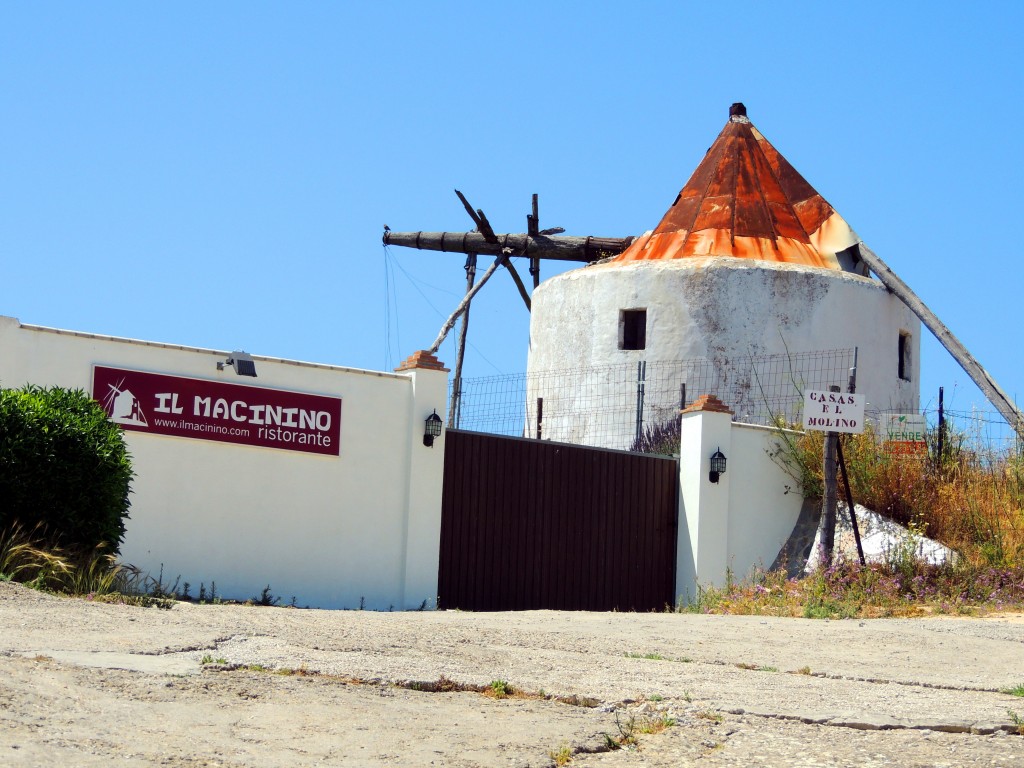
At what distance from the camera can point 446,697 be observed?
765 cm

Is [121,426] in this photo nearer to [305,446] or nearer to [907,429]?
[305,446]

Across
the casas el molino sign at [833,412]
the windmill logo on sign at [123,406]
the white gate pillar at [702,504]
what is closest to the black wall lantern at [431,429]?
the windmill logo on sign at [123,406]

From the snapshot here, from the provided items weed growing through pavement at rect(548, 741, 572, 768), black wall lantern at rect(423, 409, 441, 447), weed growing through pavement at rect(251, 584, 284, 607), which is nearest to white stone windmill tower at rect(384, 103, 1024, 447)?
black wall lantern at rect(423, 409, 441, 447)

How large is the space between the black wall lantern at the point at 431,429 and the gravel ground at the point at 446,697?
5369mm

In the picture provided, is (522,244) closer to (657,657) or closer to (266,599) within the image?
(266,599)

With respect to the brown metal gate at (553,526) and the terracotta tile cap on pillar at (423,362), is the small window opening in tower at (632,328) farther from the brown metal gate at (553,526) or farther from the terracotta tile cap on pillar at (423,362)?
the terracotta tile cap on pillar at (423,362)

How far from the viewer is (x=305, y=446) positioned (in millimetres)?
15891

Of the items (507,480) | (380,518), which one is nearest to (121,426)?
(380,518)

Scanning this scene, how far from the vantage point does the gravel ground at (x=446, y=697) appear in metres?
6.33

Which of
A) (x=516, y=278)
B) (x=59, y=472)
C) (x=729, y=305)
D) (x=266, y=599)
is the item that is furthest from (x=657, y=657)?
(x=516, y=278)

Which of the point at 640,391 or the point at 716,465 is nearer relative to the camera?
the point at 716,465

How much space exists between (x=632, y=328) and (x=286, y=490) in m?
10.0

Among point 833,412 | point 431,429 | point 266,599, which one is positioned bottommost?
point 266,599

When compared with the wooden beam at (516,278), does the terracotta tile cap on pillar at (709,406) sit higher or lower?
lower
